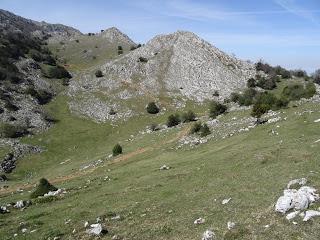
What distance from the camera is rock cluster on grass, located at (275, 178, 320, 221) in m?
23.8

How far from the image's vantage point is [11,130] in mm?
82250

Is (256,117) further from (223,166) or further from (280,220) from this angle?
(280,220)

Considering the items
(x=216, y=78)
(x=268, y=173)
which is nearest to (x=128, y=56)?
(x=216, y=78)

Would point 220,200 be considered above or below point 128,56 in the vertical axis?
below

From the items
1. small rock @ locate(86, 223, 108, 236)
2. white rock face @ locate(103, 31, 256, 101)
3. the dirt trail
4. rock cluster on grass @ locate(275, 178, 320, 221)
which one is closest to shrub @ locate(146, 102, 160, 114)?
white rock face @ locate(103, 31, 256, 101)

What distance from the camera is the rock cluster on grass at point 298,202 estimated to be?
78.2 feet

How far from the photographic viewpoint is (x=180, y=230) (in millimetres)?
25984

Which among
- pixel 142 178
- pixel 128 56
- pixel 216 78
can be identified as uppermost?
pixel 128 56

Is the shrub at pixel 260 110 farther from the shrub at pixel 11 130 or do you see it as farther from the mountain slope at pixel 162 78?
the shrub at pixel 11 130

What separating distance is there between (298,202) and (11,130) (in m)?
67.8

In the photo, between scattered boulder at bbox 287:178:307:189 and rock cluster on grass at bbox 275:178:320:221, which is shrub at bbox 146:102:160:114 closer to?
scattered boulder at bbox 287:178:307:189

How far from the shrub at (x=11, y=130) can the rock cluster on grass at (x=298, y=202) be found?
65.8 m

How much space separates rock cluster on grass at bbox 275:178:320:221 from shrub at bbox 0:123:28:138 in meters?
65.8

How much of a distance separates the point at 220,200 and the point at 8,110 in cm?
7137
